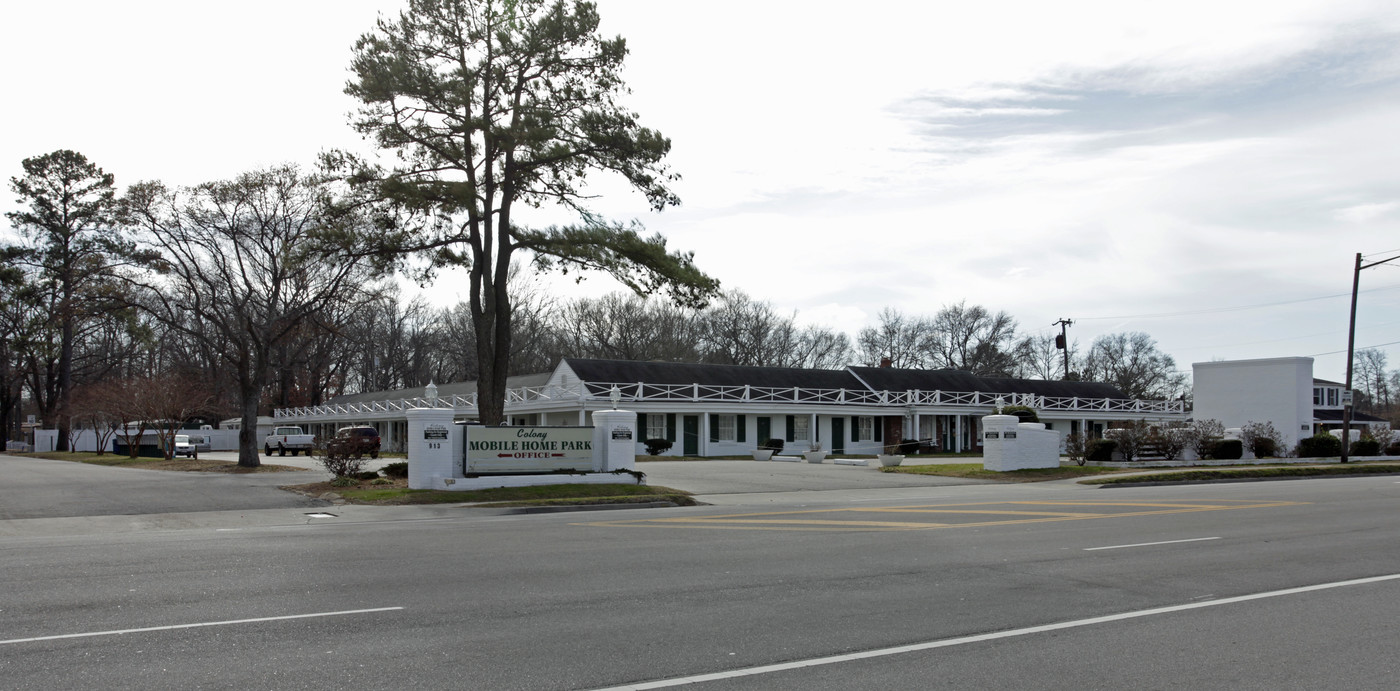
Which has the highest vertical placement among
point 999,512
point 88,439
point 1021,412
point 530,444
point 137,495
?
point 1021,412

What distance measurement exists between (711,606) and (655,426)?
1514 inches

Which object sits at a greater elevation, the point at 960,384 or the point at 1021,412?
the point at 960,384

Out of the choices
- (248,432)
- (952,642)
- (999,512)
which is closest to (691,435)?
(248,432)

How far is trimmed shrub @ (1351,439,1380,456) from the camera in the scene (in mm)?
42031

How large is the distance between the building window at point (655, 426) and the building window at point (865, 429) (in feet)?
39.4

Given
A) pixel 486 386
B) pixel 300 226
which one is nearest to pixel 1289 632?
pixel 486 386

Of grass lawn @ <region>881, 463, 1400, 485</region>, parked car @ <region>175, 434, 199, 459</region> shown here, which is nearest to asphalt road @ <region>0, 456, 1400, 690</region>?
grass lawn @ <region>881, 463, 1400, 485</region>

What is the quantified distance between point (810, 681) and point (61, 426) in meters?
70.6

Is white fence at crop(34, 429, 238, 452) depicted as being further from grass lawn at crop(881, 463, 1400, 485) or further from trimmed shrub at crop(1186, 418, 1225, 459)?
trimmed shrub at crop(1186, 418, 1225, 459)

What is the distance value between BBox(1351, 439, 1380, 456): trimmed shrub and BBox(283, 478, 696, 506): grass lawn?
111 feet

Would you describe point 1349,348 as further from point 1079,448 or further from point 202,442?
point 202,442

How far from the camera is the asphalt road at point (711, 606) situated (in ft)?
21.0

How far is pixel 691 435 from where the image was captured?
157 feet

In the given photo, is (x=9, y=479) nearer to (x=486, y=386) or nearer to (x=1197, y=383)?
(x=486, y=386)
